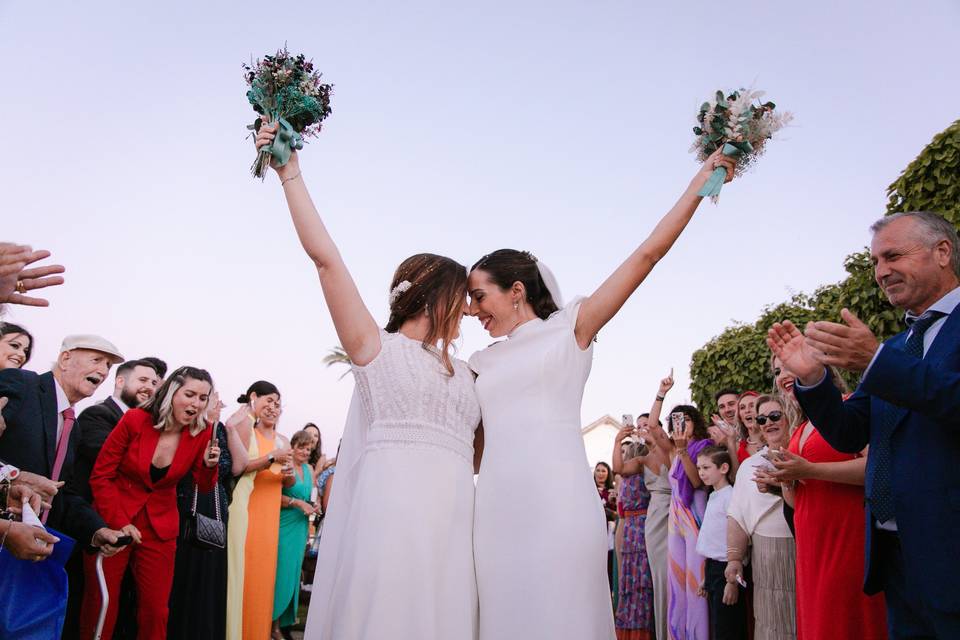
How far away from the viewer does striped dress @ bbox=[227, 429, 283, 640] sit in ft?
22.2

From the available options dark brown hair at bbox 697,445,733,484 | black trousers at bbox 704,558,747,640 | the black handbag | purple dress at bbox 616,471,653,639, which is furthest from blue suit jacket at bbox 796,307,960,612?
purple dress at bbox 616,471,653,639

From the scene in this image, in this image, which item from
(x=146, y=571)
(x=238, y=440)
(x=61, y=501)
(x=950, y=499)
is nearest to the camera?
(x=950, y=499)

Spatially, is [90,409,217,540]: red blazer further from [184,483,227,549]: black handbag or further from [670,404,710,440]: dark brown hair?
[670,404,710,440]: dark brown hair

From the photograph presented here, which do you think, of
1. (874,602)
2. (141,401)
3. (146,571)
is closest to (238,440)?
(141,401)

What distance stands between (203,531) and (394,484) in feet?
12.5

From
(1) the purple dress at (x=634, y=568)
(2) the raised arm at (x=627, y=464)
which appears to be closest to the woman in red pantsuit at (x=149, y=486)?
(2) the raised arm at (x=627, y=464)

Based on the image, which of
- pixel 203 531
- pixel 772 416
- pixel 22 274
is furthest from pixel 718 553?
pixel 22 274

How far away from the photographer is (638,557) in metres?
7.89

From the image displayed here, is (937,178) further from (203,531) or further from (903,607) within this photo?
(203,531)

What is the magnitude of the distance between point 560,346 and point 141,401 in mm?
4626

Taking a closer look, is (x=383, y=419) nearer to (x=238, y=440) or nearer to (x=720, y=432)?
(x=238, y=440)

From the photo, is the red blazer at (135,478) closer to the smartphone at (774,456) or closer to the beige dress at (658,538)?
the smartphone at (774,456)

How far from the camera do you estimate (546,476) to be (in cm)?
293

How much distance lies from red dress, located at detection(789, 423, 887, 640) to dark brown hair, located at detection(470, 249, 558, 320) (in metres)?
1.78
